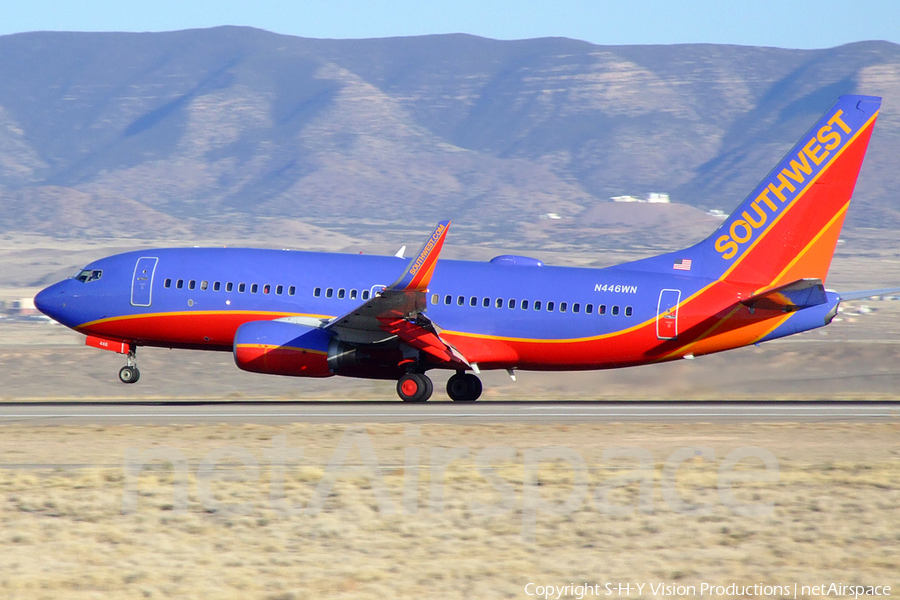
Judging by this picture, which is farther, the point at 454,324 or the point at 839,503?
the point at 454,324

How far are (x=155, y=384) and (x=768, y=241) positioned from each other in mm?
37885

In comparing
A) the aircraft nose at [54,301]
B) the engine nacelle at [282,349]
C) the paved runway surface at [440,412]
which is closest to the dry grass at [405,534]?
the paved runway surface at [440,412]

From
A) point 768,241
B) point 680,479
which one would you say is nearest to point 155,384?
point 768,241

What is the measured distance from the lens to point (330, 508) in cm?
1689

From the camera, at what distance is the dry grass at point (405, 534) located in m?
13.8

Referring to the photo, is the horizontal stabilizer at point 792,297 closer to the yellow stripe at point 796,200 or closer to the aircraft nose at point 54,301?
the yellow stripe at point 796,200

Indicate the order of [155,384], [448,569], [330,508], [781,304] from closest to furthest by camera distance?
[448,569] → [330,508] → [781,304] → [155,384]

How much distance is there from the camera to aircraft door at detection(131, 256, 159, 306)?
1330 inches

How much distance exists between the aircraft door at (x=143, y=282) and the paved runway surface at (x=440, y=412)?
3086 millimetres

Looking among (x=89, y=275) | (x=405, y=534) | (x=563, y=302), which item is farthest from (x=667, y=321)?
(x=405, y=534)

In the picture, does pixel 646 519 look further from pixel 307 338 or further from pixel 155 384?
pixel 155 384

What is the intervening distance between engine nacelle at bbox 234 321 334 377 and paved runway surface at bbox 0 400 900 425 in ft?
3.54

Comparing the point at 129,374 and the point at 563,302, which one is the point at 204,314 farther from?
the point at 563,302

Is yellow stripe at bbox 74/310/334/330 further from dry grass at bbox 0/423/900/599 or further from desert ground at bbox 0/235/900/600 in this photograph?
dry grass at bbox 0/423/900/599
